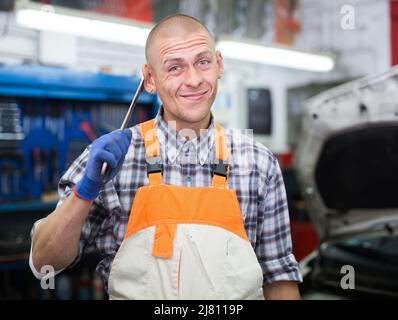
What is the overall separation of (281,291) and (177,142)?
19.3 inches

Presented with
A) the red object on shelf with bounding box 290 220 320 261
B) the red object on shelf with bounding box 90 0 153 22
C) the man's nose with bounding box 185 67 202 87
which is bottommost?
the red object on shelf with bounding box 290 220 320 261

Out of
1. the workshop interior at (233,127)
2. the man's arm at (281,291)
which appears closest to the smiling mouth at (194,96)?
the man's arm at (281,291)

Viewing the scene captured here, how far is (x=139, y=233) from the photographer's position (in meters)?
1.15

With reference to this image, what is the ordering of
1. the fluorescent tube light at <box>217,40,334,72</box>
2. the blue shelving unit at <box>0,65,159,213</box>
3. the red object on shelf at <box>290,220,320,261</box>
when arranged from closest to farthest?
the red object on shelf at <box>290,220,320,261</box>
the blue shelving unit at <box>0,65,159,213</box>
the fluorescent tube light at <box>217,40,334,72</box>

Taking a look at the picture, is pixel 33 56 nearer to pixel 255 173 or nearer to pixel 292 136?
pixel 292 136

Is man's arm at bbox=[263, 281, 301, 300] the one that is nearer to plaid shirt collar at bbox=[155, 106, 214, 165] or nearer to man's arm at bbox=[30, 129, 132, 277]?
plaid shirt collar at bbox=[155, 106, 214, 165]

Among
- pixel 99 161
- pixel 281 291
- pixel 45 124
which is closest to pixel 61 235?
pixel 99 161

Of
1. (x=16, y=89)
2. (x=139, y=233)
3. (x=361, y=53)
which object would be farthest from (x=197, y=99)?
(x=361, y=53)

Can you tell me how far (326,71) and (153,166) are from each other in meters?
2.95

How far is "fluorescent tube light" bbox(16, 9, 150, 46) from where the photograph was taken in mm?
2340

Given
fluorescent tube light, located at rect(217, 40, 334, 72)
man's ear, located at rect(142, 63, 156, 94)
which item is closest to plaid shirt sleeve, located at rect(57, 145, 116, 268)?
man's ear, located at rect(142, 63, 156, 94)

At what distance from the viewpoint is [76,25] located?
245 cm

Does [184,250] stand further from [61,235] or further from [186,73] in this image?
[186,73]

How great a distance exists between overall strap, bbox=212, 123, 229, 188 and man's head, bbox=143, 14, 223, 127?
0.08 meters
